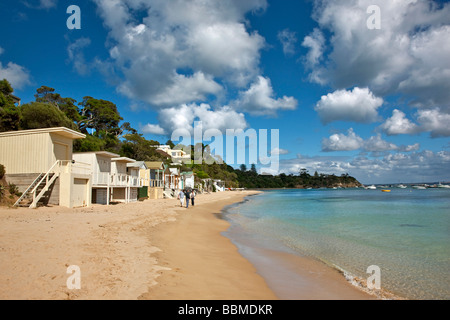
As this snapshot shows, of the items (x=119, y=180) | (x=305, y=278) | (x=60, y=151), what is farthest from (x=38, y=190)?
(x=305, y=278)

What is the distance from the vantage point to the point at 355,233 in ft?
49.0

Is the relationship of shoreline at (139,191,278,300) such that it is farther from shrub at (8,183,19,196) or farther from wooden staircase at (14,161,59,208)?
shrub at (8,183,19,196)

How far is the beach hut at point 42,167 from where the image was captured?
17.4m

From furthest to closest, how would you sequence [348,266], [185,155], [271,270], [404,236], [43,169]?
1. [185,155]
2. [43,169]
3. [404,236]
4. [348,266]
5. [271,270]

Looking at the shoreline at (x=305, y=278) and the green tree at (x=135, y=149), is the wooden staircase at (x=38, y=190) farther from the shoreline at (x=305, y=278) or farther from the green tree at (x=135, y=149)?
the green tree at (x=135, y=149)

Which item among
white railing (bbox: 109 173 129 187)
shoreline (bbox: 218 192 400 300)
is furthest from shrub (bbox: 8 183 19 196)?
shoreline (bbox: 218 192 400 300)

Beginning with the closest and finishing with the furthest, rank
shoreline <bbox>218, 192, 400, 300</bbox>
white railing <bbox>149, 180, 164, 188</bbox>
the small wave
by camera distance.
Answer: shoreline <bbox>218, 192, 400, 300</bbox> < the small wave < white railing <bbox>149, 180, 164, 188</bbox>

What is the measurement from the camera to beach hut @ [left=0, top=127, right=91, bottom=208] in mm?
17375

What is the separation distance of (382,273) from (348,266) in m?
0.93

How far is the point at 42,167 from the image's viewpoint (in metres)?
18.0

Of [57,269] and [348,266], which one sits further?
[348,266]
